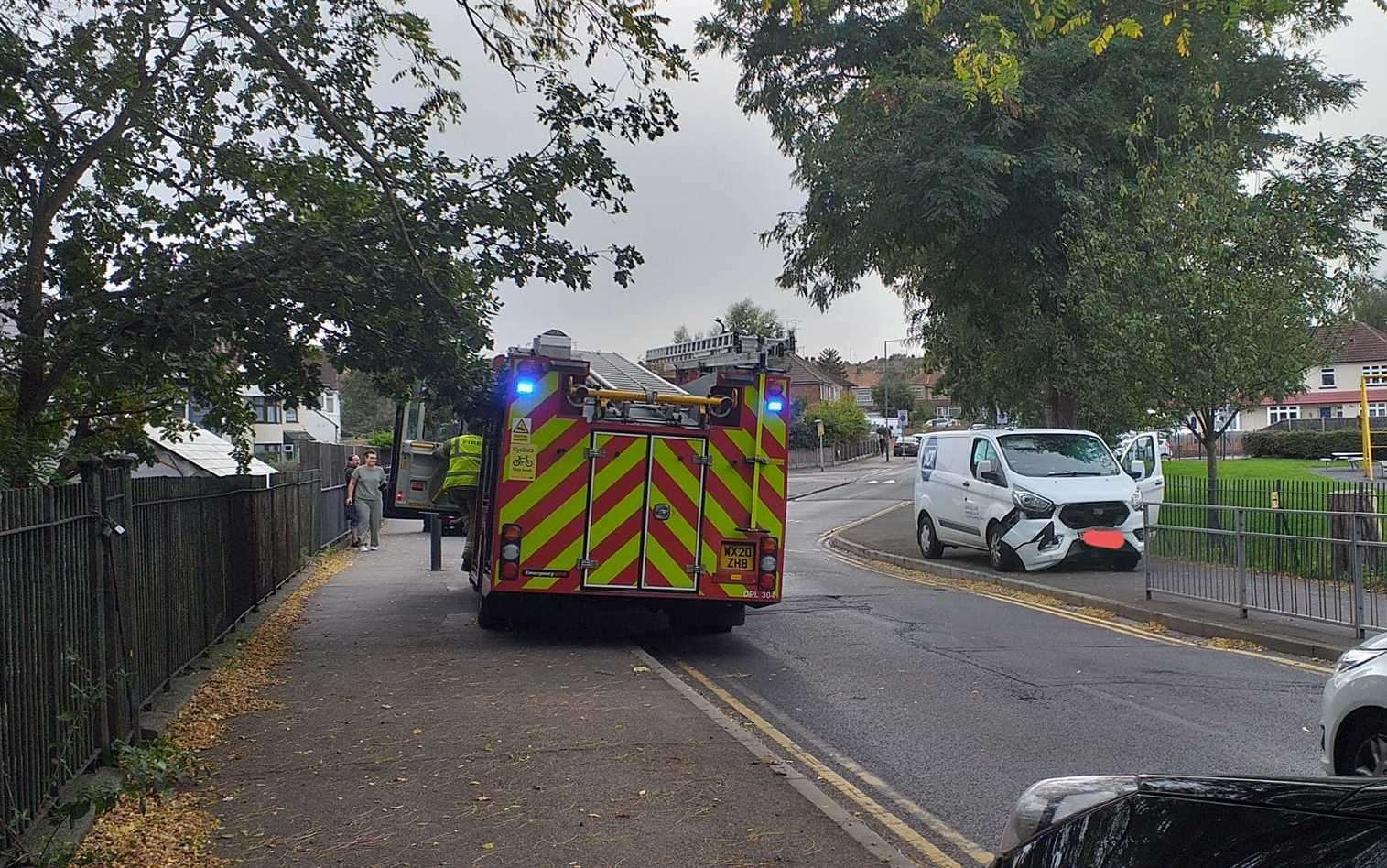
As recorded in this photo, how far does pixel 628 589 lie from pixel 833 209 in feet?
48.8

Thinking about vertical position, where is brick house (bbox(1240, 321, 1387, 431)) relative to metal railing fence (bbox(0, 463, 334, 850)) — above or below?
above

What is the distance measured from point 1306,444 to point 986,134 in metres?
40.0

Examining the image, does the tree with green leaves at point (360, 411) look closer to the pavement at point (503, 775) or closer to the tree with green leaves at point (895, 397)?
the tree with green leaves at point (895, 397)

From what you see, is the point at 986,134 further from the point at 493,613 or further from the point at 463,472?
the point at 493,613

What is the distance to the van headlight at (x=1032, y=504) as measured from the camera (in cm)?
1675

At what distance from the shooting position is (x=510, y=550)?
34.6 feet

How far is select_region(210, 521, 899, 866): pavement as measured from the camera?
17.4ft

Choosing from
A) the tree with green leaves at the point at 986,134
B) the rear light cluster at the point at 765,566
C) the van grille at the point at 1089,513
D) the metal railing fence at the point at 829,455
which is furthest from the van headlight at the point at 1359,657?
the metal railing fence at the point at 829,455

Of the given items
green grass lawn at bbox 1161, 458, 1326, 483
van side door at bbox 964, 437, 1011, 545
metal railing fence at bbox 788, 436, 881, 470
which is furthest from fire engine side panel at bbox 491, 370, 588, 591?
metal railing fence at bbox 788, 436, 881, 470

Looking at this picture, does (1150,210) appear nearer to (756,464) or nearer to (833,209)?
(833,209)

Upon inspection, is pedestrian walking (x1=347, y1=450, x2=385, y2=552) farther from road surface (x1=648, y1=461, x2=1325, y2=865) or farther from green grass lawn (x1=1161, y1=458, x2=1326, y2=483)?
green grass lawn (x1=1161, y1=458, x2=1326, y2=483)

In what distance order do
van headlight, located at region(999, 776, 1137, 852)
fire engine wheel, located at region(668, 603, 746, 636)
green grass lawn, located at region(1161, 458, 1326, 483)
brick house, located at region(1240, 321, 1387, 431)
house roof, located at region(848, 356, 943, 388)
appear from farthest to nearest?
house roof, located at region(848, 356, 943, 388) < brick house, located at region(1240, 321, 1387, 431) < green grass lawn, located at region(1161, 458, 1326, 483) < fire engine wheel, located at region(668, 603, 746, 636) < van headlight, located at region(999, 776, 1137, 852)

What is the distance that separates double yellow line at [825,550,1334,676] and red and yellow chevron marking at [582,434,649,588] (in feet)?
16.4

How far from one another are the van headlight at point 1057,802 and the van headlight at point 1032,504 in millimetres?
14091
